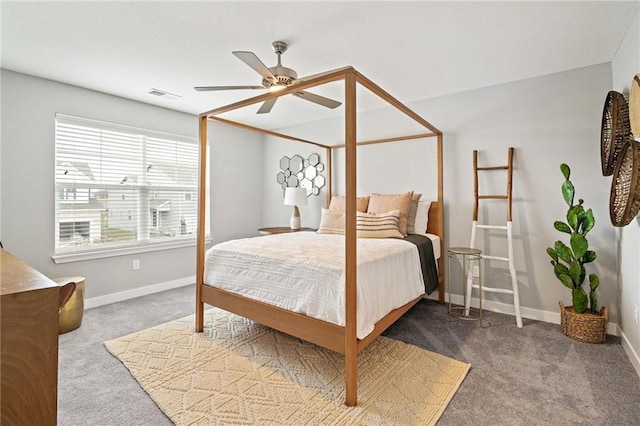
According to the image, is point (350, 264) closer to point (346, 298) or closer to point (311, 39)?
point (346, 298)

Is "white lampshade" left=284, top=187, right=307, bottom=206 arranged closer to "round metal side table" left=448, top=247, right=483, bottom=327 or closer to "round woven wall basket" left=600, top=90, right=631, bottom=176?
"round metal side table" left=448, top=247, right=483, bottom=327

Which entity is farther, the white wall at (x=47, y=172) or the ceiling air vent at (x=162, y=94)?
the ceiling air vent at (x=162, y=94)

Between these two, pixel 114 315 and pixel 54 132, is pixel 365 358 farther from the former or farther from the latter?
pixel 54 132

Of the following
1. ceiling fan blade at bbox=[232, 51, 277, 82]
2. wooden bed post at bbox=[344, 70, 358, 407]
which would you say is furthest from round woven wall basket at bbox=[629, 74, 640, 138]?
ceiling fan blade at bbox=[232, 51, 277, 82]

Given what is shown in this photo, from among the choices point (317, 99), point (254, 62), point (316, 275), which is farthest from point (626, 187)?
point (254, 62)

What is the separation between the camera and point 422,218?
3436mm

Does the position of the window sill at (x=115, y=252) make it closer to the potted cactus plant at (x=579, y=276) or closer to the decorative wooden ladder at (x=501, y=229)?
the decorative wooden ladder at (x=501, y=229)

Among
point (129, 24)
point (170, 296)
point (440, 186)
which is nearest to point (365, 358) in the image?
point (440, 186)

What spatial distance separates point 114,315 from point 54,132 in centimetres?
193

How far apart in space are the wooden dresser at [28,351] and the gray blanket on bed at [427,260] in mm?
2540

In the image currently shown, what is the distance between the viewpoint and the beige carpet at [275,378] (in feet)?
5.49

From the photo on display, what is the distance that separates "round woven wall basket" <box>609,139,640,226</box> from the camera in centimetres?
176

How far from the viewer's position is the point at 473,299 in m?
3.34

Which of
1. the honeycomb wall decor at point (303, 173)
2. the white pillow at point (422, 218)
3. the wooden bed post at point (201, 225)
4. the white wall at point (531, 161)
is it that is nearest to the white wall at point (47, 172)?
the honeycomb wall decor at point (303, 173)
